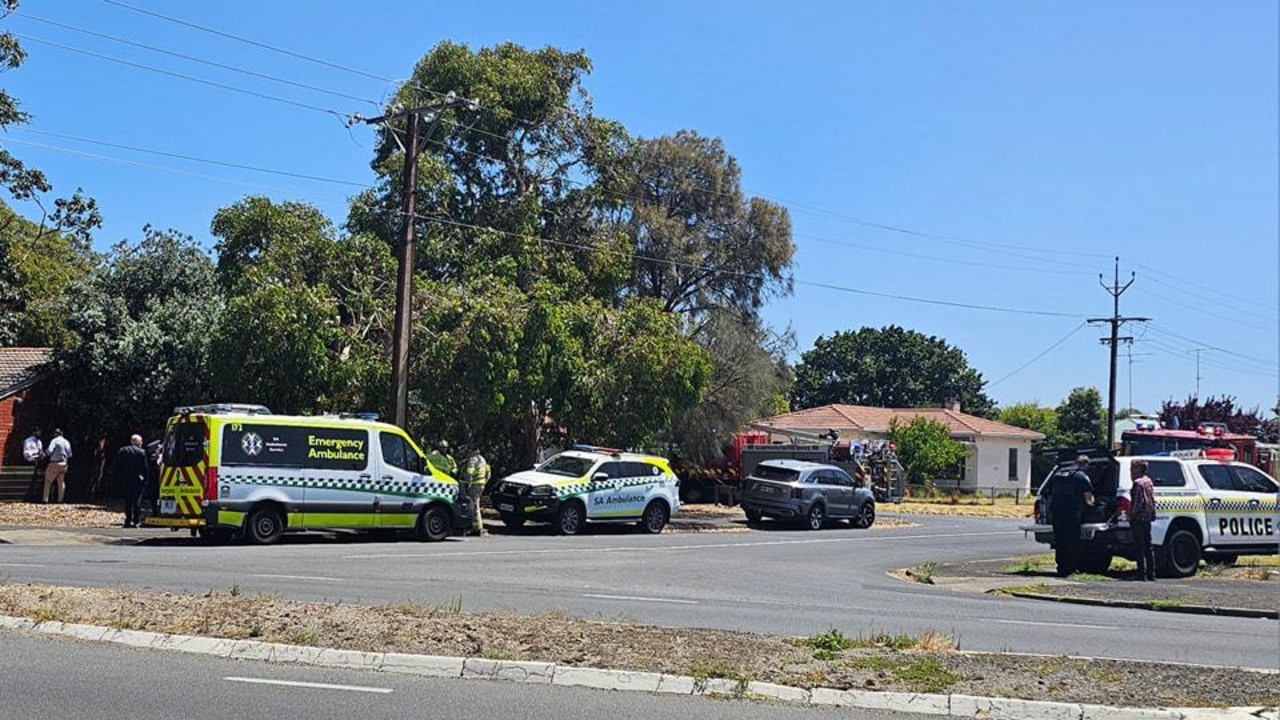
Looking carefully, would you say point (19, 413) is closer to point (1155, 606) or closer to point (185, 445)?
point (185, 445)

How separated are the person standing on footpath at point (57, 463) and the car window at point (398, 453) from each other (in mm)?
9822

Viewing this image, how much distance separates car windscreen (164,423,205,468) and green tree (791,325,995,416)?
78.0 metres

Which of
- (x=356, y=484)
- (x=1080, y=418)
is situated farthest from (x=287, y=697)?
(x=1080, y=418)

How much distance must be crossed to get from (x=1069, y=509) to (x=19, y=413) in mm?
23608

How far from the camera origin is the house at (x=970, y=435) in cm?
6669

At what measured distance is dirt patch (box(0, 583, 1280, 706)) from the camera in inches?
357

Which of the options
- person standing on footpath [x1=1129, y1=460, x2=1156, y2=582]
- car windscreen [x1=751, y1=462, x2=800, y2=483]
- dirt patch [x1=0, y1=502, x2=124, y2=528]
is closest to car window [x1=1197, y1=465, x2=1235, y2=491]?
person standing on footpath [x1=1129, y1=460, x2=1156, y2=582]

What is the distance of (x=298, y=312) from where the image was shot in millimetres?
28922

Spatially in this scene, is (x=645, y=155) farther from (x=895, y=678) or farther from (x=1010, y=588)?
(x=895, y=678)

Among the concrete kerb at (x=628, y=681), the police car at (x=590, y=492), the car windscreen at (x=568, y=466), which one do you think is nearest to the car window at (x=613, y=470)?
the police car at (x=590, y=492)

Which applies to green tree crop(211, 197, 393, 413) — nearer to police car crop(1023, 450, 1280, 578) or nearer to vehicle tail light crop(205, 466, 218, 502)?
vehicle tail light crop(205, 466, 218, 502)

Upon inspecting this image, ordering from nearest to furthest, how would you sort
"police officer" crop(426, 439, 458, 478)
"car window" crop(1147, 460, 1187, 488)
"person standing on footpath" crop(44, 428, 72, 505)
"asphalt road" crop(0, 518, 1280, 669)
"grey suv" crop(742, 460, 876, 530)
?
1. "asphalt road" crop(0, 518, 1280, 669)
2. "car window" crop(1147, 460, 1187, 488)
3. "police officer" crop(426, 439, 458, 478)
4. "person standing on footpath" crop(44, 428, 72, 505)
5. "grey suv" crop(742, 460, 876, 530)

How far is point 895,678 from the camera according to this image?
9234 millimetres

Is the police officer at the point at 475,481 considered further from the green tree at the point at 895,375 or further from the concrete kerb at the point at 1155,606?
the green tree at the point at 895,375
